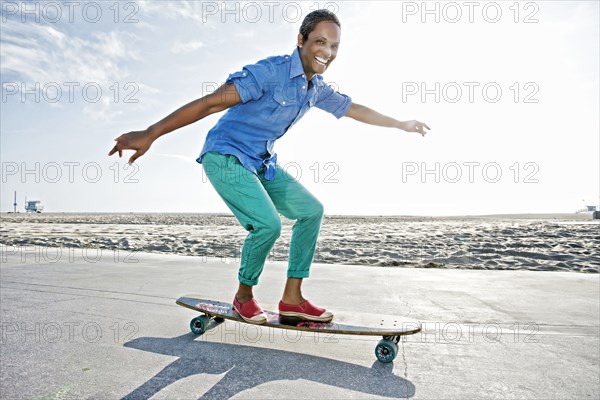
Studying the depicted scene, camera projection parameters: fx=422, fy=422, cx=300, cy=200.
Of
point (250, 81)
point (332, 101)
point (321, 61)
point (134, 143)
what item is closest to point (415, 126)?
point (332, 101)

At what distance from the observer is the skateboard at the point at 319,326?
2.66m

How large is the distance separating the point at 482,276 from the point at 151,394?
4986 millimetres

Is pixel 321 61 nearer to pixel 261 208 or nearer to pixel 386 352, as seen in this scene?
pixel 261 208

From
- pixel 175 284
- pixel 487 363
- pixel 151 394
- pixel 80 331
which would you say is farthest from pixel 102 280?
pixel 487 363

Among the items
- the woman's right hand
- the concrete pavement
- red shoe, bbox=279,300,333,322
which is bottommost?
the concrete pavement

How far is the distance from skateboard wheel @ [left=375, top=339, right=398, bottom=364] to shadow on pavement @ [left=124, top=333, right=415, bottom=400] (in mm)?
36

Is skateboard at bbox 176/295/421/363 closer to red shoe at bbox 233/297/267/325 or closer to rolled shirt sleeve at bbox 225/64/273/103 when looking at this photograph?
red shoe at bbox 233/297/267/325

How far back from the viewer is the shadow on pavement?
221cm

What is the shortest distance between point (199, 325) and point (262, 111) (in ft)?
5.34

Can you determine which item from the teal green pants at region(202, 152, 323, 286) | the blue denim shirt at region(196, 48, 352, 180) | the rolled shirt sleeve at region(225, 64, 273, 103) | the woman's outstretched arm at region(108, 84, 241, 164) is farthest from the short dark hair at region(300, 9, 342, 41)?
the teal green pants at region(202, 152, 323, 286)

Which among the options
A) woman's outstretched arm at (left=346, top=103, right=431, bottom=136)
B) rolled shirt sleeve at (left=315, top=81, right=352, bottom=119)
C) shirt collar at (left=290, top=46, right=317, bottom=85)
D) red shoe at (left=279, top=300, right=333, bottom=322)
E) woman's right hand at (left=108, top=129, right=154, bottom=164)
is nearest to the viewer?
woman's right hand at (left=108, top=129, right=154, bottom=164)

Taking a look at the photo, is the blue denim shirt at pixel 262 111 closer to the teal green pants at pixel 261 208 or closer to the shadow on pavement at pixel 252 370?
the teal green pants at pixel 261 208

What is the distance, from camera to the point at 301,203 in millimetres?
3174

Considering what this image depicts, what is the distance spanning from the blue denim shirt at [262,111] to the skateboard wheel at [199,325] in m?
1.16
